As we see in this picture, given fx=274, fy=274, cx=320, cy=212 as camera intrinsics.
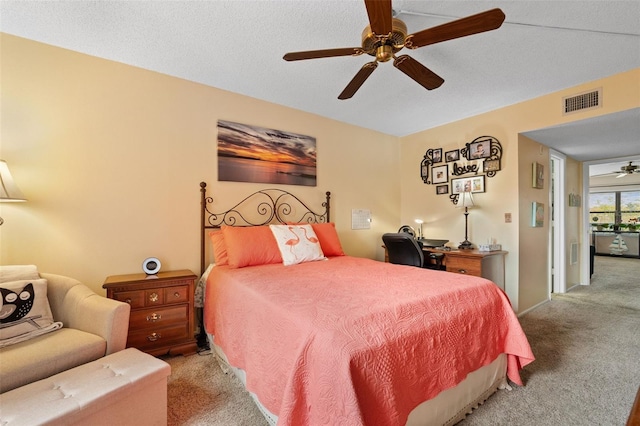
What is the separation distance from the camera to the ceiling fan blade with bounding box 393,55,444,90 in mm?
1787

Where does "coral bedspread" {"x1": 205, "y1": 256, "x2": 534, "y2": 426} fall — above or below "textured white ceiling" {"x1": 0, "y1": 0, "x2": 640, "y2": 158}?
below

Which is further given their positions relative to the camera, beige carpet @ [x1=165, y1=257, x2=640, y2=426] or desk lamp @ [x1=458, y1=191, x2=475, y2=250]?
desk lamp @ [x1=458, y1=191, x2=475, y2=250]

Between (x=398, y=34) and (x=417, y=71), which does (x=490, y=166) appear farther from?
(x=398, y=34)

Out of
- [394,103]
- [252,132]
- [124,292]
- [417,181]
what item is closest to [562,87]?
[394,103]

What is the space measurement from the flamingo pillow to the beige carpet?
3.52 feet

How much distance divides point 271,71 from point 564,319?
4.22 meters

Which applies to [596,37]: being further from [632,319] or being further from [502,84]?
[632,319]

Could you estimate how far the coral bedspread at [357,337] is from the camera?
1065 millimetres

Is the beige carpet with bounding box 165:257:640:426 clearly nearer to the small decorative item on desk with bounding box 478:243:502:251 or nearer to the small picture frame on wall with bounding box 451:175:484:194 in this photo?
the small decorative item on desk with bounding box 478:243:502:251

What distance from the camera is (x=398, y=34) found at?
1629 millimetres

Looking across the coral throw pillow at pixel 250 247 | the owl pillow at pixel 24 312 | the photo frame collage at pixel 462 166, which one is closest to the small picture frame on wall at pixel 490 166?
the photo frame collage at pixel 462 166

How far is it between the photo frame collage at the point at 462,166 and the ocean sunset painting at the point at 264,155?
1.85 m

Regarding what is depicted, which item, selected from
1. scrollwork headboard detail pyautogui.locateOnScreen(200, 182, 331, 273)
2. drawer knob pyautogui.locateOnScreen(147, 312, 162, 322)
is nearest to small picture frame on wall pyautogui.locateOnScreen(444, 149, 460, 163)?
scrollwork headboard detail pyautogui.locateOnScreen(200, 182, 331, 273)

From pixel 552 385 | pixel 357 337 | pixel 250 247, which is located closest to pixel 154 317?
pixel 250 247
